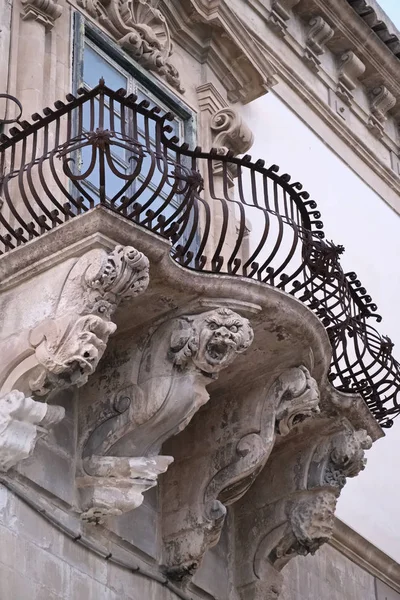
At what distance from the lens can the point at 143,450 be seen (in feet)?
25.7

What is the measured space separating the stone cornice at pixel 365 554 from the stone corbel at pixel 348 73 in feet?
12.7

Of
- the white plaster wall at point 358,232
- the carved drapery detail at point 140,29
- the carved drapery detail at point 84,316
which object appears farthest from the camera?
A: the white plaster wall at point 358,232

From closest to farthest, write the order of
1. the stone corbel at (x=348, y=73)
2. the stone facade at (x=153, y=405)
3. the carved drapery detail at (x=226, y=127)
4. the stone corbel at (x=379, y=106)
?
the stone facade at (x=153, y=405), the carved drapery detail at (x=226, y=127), the stone corbel at (x=348, y=73), the stone corbel at (x=379, y=106)

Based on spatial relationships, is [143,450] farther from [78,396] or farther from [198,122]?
[198,122]

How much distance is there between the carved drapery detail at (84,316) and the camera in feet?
23.5

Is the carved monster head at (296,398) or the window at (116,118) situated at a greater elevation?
the window at (116,118)

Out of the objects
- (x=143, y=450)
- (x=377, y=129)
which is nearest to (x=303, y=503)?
(x=143, y=450)

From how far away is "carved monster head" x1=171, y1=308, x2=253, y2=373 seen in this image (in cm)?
761

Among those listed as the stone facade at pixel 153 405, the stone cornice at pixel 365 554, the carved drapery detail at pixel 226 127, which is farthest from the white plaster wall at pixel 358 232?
the carved drapery detail at pixel 226 127

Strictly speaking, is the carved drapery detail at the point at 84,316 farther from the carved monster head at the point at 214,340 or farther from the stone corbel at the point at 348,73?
the stone corbel at the point at 348,73

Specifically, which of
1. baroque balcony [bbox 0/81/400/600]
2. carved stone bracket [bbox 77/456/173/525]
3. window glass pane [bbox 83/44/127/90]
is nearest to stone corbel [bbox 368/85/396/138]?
window glass pane [bbox 83/44/127/90]

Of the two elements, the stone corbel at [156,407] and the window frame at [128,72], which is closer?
the stone corbel at [156,407]

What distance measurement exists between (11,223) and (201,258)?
1012mm

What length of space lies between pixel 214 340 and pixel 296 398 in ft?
2.69
